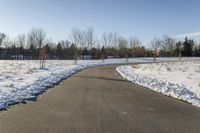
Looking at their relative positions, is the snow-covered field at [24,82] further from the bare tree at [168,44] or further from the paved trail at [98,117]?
the bare tree at [168,44]

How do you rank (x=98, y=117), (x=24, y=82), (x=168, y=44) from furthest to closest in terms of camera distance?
(x=168, y=44) < (x=24, y=82) < (x=98, y=117)

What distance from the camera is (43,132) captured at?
5875mm

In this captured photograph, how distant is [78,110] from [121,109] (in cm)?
143

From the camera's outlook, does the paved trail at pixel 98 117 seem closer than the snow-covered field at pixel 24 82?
Yes

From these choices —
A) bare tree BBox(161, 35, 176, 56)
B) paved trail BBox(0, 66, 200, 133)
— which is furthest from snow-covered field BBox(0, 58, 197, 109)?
bare tree BBox(161, 35, 176, 56)

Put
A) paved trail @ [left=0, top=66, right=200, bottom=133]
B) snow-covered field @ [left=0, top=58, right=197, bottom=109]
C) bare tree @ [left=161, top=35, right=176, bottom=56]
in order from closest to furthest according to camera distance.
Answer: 1. paved trail @ [left=0, top=66, right=200, bottom=133]
2. snow-covered field @ [left=0, top=58, right=197, bottom=109]
3. bare tree @ [left=161, top=35, right=176, bottom=56]

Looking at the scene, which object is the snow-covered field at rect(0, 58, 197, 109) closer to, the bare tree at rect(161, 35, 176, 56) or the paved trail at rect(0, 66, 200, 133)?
the paved trail at rect(0, 66, 200, 133)

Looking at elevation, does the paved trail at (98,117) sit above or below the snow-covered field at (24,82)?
below

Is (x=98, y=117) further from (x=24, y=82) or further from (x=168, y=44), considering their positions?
(x=168, y=44)

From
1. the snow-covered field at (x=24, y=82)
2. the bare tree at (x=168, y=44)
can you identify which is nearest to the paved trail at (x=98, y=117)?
the snow-covered field at (x=24, y=82)

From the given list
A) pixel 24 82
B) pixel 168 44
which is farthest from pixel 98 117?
pixel 168 44

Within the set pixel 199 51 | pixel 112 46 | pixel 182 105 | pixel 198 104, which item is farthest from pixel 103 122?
pixel 199 51

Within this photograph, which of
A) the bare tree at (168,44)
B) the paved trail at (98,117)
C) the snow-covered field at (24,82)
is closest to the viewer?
the paved trail at (98,117)

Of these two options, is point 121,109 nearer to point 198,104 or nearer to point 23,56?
point 198,104
